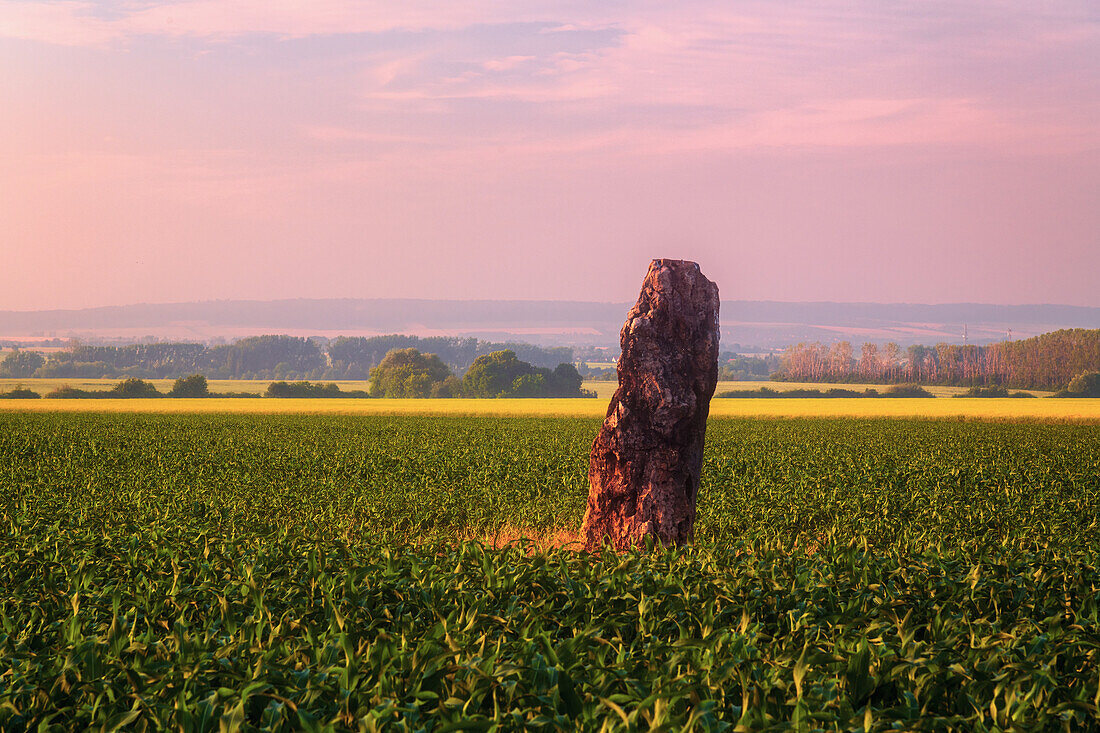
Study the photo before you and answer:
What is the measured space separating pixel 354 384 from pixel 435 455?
121729 mm

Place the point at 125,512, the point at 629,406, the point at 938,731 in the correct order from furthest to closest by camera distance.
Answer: the point at 125,512 → the point at 629,406 → the point at 938,731

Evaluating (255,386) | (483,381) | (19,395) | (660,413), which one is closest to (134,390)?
(19,395)

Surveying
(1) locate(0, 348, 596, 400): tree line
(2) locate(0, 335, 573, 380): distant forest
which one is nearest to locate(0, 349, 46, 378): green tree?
(2) locate(0, 335, 573, 380): distant forest

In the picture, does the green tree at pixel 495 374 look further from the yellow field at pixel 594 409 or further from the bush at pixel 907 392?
the bush at pixel 907 392

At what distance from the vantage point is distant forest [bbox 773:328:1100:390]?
125106 millimetres

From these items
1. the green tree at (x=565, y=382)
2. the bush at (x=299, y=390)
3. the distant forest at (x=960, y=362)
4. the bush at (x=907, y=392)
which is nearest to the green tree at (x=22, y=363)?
the bush at (x=299, y=390)

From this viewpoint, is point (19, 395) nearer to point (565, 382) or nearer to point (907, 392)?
point (565, 382)

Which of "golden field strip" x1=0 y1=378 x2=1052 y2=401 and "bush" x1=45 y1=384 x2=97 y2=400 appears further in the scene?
"golden field strip" x1=0 y1=378 x2=1052 y2=401

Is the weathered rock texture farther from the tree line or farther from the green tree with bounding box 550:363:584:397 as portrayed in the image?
the green tree with bounding box 550:363:584:397

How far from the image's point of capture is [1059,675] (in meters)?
5.18

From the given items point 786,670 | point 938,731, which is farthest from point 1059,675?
point 786,670

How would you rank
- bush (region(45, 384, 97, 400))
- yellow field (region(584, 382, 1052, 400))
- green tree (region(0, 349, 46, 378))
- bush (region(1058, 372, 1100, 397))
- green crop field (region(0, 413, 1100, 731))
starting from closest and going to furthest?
green crop field (region(0, 413, 1100, 731)), bush (region(45, 384, 97, 400)), bush (region(1058, 372, 1100, 397)), yellow field (region(584, 382, 1052, 400)), green tree (region(0, 349, 46, 378))

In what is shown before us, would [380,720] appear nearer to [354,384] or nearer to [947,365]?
[354,384]

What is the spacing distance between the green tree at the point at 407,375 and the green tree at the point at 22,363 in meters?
84.9
